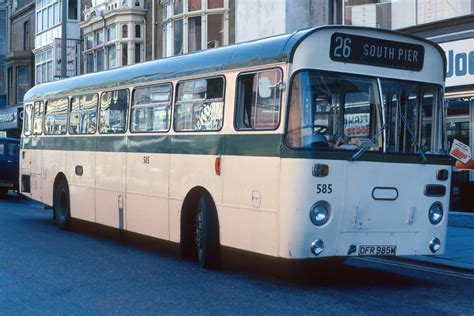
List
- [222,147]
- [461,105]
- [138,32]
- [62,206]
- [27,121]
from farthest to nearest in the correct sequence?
[138,32] < [27,121] < [461,105] < [62,206] < [222,147]

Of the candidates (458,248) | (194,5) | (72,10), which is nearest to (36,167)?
(458,248)

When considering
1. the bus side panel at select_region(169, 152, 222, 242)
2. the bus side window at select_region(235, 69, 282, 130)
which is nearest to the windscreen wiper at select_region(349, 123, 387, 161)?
the bus side window at select_region(235, 69, 282, 130)

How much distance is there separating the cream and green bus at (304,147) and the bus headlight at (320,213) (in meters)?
0.01

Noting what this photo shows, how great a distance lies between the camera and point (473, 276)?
1039 cm

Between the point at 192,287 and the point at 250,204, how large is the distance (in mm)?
1194

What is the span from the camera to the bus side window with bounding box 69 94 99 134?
13820 mm

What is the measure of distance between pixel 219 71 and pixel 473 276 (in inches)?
169

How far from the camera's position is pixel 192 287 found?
8.91 m

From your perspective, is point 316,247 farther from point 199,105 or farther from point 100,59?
point 100,59

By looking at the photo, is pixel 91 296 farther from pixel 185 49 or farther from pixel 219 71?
pixel 185 49

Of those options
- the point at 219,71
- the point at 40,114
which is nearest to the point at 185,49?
the point at 40,114

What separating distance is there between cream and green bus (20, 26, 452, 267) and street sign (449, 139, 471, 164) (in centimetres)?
589

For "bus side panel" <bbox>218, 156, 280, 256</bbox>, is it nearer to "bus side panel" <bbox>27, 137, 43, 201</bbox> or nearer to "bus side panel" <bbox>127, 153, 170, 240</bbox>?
"bus side panel" <bbox>127, 153, 170, 240</bbox>

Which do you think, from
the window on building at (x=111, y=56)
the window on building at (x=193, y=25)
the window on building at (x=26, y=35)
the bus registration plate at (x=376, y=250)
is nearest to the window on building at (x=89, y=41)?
the window on building at (x=111, y=56)
